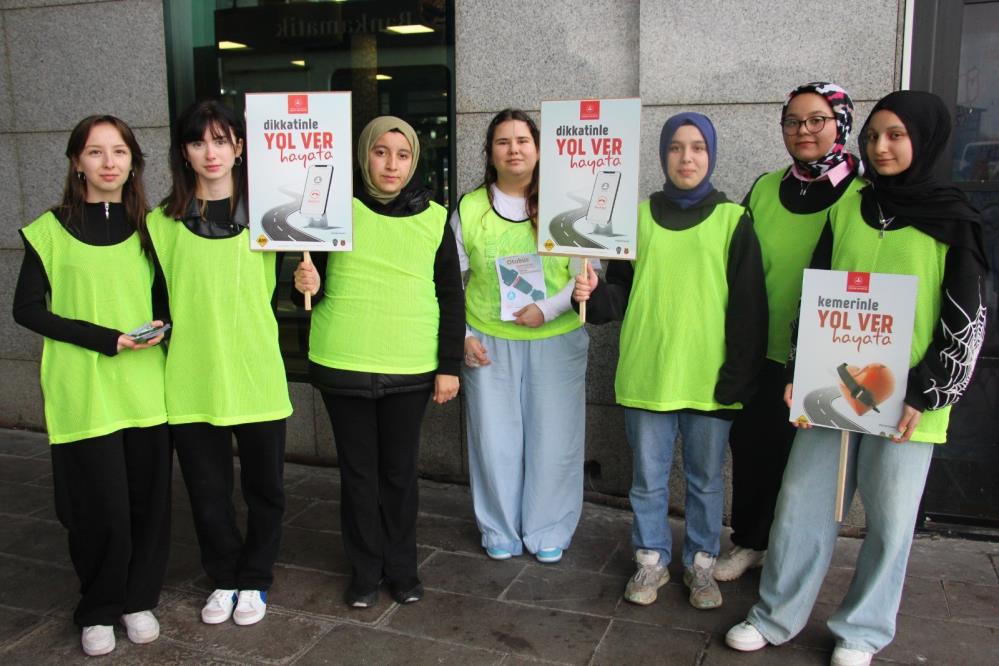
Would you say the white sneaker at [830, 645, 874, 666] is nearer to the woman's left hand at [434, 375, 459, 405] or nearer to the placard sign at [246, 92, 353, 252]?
the woman's left hand at [434, 375, 459, 405]

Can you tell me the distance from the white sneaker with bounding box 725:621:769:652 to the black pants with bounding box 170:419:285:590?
1.75 metres

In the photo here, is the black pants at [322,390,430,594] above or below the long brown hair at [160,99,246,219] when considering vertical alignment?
below

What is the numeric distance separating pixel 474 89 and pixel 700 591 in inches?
111

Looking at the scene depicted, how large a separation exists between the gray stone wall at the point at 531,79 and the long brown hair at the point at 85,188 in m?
2.07

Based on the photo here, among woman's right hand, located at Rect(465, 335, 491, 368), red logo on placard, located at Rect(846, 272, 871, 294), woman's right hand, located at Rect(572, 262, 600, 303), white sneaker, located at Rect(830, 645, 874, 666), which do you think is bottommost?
white sneaker, located at Rect(830, 645, 874, 666)

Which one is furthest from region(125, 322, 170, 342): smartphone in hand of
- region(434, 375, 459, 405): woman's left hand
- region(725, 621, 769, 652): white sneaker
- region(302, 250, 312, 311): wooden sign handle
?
region(725, 621, 769, 652): white sneaker

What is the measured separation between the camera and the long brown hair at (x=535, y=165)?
3691 millimetres

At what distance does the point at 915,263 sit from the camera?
2.80 meters

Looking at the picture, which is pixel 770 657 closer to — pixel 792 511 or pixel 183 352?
pixel 792 511

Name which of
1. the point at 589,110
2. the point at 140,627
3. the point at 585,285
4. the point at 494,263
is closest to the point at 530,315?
the point at 494,263

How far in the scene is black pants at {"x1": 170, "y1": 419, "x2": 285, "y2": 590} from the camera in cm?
333

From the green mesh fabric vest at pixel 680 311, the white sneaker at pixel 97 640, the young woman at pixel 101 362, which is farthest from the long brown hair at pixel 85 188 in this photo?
the green mesh fabric vest at pixel 680 311

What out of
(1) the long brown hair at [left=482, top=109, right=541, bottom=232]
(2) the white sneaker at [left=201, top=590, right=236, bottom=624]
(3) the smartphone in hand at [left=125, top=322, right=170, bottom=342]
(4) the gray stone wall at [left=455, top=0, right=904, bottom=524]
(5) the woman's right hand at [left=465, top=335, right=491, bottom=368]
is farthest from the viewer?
(4) the gray stone wall at [left=455, top=0, right=904, bottom=524]

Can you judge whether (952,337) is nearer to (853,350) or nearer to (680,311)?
(853,350)
